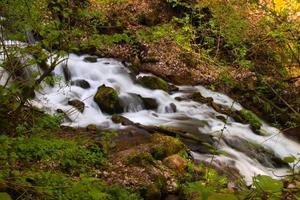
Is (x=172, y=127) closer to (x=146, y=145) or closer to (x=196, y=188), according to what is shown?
(x=146, y=145)

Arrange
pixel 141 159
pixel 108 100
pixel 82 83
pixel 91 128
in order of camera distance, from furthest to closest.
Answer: pixel 82 83 → pixel 108 100 → pixel 91 128 → pixel 141 159

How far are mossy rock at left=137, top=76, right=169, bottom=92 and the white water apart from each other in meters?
0.22

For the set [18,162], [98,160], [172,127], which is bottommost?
[172,127]

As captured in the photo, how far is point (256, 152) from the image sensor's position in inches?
394

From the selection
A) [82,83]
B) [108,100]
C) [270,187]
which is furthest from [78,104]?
[270,187]

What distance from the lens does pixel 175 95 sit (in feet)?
41.0

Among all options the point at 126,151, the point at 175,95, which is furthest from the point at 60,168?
the point at 175,95

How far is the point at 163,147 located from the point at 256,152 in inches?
128

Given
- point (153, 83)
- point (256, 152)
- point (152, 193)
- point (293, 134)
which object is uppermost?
point (152, 193)

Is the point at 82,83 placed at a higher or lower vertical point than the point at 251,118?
lower

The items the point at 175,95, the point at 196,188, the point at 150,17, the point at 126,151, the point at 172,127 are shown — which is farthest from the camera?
the point at 150,17

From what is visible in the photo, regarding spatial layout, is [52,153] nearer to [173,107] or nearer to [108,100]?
[108,100]

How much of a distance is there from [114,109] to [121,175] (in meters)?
4.32

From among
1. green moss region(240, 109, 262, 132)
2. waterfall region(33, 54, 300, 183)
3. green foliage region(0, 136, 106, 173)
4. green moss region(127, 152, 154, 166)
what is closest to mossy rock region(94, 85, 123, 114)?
waterfall region(33, 54, 300, 183)
